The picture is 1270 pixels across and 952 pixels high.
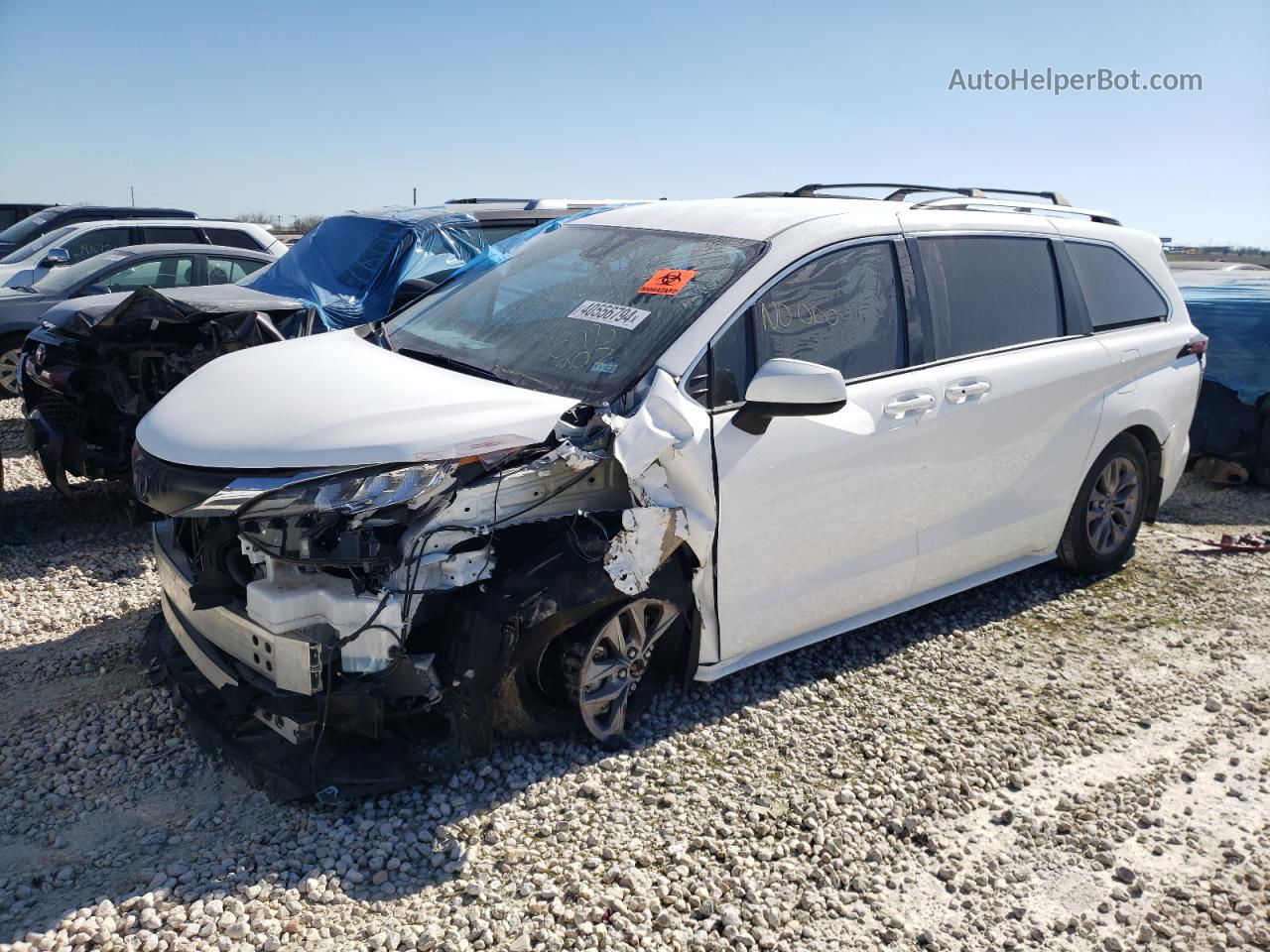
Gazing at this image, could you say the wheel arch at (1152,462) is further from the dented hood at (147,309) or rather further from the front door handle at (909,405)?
the dented hood at (147,309)

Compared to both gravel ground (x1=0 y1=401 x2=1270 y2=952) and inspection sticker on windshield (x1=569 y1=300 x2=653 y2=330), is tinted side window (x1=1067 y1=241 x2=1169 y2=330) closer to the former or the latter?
gravel ground (x1=0 y1=401 x2=1270 y2=952)

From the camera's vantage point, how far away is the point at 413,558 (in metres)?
3.24

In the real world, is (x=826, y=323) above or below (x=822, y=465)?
above

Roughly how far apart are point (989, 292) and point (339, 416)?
9.63ft

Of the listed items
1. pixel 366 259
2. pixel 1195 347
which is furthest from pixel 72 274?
pixel 1195 347

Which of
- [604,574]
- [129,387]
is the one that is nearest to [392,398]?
[604,574]

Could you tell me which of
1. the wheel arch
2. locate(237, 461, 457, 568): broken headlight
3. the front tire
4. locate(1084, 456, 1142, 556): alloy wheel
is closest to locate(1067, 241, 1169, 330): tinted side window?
the wheel arch

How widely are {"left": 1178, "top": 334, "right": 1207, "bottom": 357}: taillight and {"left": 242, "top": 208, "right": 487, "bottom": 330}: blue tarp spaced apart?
4587 millimetres

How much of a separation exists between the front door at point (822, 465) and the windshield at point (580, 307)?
265 mm

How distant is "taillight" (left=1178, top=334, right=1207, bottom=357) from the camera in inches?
224

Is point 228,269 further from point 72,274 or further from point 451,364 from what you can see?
point 451,364

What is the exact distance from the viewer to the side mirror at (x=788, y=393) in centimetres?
357

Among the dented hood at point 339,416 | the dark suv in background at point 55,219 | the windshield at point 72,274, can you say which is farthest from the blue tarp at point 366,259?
the dark suv in background at point 55,219

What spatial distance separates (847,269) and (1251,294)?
20.0 ft
